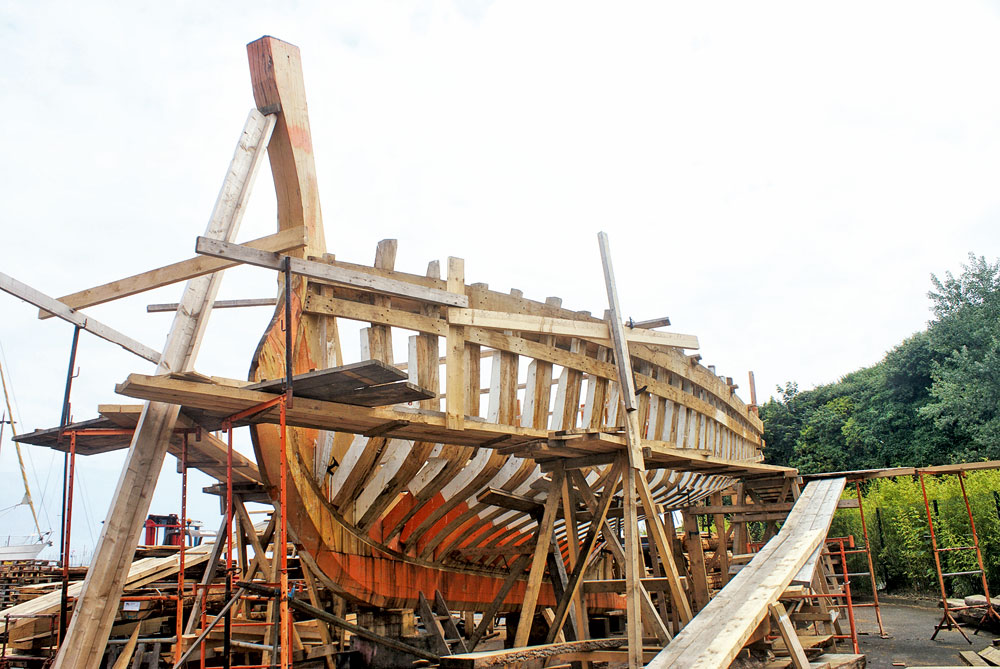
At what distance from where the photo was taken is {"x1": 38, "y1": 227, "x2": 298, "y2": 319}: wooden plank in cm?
475

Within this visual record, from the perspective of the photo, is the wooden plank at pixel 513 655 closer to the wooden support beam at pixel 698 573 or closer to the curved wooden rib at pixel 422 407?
the curved wooden rib at pixel 422 407

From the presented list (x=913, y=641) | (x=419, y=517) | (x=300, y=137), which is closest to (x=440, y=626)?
(x=419, y=517)

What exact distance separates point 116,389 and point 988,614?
535 inches

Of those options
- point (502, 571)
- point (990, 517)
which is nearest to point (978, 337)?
point (990, 517)

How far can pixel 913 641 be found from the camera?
39.5ft

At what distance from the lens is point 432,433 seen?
18.2 feet

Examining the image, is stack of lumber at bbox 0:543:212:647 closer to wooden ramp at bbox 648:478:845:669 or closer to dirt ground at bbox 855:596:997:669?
wooden ramp at bbox 648:478:845:669

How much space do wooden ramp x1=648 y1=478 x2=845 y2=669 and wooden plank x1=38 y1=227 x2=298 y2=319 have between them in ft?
10.6

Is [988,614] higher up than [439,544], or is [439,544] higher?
[439,544]

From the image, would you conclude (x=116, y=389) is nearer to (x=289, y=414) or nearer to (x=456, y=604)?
(x=289, y=414)

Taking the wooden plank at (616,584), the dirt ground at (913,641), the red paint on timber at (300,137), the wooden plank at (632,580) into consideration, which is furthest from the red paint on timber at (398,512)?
the dirt ground at (913,641)

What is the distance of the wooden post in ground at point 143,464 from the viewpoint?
4738 millimetres

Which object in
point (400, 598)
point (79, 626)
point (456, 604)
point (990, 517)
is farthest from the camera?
point (990, 517)

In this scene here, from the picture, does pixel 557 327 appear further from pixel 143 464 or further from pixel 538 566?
pixel 143 464
